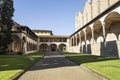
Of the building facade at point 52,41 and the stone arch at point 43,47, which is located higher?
the building facade at point 52,41

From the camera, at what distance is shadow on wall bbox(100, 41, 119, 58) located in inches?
1049

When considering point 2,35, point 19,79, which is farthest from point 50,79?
point 2,35

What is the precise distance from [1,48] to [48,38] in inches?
2070

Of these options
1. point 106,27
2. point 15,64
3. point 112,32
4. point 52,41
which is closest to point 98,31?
point 106,27

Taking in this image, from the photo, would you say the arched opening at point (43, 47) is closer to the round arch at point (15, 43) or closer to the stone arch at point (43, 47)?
the stone arch at point (43, 47)

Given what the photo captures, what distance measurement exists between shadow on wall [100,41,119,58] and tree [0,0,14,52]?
20431 millimetres

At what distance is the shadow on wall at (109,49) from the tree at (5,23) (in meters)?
20.4

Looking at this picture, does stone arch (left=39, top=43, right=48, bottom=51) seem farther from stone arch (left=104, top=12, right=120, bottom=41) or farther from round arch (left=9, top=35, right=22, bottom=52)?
stone arch (left=104, top=12, right=120, bottom=41)

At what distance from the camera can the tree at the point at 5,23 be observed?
141 ft

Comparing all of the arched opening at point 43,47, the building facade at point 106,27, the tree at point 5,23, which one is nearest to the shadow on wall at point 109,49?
the building facade at point 106,27

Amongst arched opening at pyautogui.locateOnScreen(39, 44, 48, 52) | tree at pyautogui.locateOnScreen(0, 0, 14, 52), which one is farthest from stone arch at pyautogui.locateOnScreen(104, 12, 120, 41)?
arched opening at pyautogui.locateOnScreen(39, 44, 48, 52)

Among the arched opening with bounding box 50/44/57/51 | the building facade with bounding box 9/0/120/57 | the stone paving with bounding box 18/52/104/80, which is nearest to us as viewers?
the stone paving with bounding box 18/52/104/80

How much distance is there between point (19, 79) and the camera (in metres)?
10.5

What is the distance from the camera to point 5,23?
4347 centimetres
